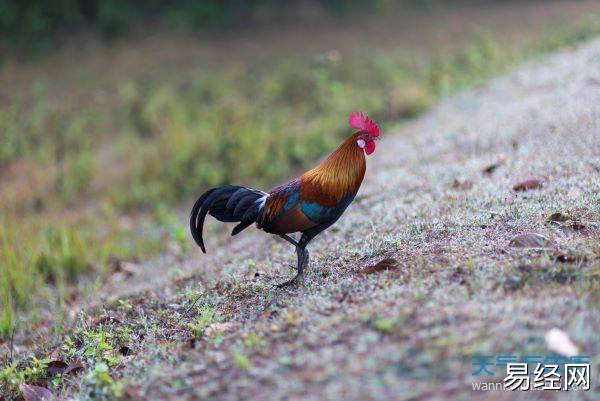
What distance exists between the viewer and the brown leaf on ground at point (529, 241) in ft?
11.6

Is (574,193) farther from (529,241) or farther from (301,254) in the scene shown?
(301,254)

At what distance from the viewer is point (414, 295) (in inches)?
125

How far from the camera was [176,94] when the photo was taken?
12172mm

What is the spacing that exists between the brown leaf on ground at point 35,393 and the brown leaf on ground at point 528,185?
11.4 ft

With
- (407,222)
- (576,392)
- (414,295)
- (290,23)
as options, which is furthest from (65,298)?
(290,23)

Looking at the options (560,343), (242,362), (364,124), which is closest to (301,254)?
(364,124)

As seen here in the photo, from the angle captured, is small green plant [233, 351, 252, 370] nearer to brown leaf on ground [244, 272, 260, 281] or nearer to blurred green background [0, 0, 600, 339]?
brown leaf on ground [244, 272, 260, 281]

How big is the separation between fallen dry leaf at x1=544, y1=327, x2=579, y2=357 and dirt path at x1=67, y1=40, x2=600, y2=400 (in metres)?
0.04

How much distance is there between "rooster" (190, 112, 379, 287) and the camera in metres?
3.85

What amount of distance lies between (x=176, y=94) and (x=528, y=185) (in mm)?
8575

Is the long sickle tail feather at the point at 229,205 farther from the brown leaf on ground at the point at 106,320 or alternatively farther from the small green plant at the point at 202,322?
the brown leaf on ground at the point at 106,320

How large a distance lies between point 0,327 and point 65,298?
996 mm

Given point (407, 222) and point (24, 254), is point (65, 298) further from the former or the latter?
point (407, 222)

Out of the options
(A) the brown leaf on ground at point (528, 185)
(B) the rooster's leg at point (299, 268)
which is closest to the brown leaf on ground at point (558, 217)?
(A) the brown leaf on ground at point (528, 185)
